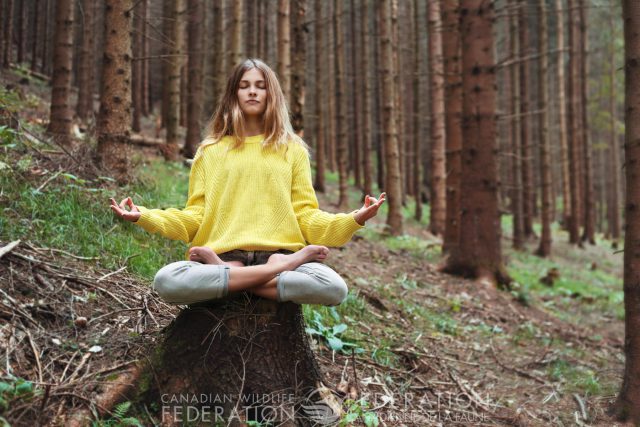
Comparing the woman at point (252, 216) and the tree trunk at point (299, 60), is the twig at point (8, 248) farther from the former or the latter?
the tree trunk at point (299, 60)

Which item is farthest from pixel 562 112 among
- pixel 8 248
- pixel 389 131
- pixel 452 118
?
pixel 8 248

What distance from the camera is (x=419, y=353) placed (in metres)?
4.70

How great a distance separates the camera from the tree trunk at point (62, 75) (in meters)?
7.66

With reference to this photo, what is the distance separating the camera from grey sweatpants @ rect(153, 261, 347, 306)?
270 centimetres

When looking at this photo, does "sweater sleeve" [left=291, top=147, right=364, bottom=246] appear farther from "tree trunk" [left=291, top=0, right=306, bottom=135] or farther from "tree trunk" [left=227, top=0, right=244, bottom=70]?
"tree trunk" [left=227, top=0, right=244, bottom=70]

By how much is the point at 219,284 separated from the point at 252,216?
1.69 ft

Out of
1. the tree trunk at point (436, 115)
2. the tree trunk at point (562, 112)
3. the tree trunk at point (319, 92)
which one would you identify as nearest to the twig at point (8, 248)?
the tree trunk at point (436, 115)

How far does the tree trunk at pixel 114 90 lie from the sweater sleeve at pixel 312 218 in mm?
3649

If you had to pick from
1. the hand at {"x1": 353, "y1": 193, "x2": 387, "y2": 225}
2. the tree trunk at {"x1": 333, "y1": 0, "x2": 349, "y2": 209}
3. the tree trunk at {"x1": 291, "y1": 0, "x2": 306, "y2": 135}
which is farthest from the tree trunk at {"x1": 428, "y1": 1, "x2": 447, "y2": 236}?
the hand at {"x1": 353, "y1": 193, "x2": 387, "y2": 225}

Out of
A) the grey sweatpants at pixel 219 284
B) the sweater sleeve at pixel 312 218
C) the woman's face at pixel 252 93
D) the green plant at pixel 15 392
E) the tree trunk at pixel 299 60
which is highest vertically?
the tree trunk at pixel 299 60

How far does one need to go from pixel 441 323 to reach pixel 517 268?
610cm

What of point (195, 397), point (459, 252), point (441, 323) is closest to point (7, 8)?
point (459, 252)

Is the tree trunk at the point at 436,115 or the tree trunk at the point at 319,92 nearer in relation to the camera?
the tree trunk at the point at 436,115

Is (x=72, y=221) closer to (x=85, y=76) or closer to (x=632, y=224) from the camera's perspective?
(x=632, y=224)
